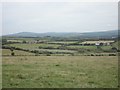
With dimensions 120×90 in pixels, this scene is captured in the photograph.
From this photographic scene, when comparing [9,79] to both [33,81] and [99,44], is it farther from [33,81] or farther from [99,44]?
[99,44]

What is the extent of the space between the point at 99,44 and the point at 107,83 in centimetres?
3932

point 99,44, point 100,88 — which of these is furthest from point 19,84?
point 99,44

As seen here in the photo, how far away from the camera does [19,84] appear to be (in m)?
13.3

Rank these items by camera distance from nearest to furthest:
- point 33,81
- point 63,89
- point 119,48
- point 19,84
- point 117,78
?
point 63,89 → point 19,84 → point 33,81 → point 117,78 → point 119,48

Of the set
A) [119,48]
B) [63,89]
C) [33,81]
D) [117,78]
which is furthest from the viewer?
[119,48]

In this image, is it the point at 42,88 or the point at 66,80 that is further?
the point at 66,80

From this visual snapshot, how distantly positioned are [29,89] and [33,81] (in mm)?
1988

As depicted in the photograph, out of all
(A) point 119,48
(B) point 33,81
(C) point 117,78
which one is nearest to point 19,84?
(B) point 33,81

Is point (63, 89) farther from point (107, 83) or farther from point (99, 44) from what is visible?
point (99, 44)

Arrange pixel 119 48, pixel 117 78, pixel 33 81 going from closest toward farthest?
pixel 33 81 → pixel 117 78 → pixel 119 48

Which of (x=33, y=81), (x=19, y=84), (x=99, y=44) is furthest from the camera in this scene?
(x=99, y=44)

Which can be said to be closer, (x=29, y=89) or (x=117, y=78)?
(x=29, y=89)

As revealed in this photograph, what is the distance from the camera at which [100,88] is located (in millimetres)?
12648

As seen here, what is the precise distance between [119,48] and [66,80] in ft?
109
